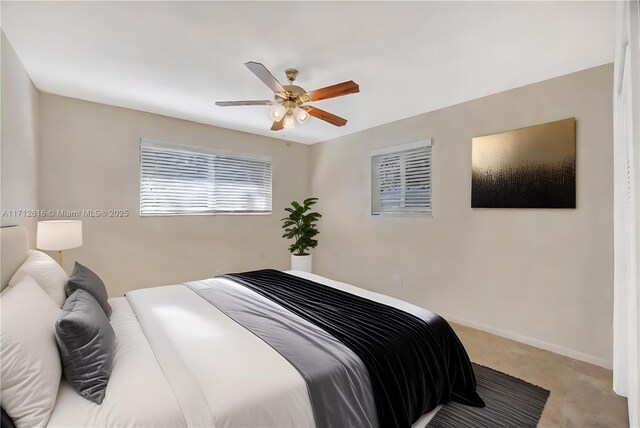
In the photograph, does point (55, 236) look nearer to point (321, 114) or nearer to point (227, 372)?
point (227, 372)

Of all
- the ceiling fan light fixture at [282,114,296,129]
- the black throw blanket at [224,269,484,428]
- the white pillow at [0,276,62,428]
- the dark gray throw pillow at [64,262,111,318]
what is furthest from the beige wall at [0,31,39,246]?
the black throw blanket at [224,269,484,428]

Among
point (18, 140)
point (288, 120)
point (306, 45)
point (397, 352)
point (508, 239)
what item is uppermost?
point (306, 45)

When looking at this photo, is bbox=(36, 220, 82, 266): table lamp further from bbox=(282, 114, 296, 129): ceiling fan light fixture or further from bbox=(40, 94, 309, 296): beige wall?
bbox=(282, 114, 296, 129): ceiling fan light fixture

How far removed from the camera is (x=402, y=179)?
399 centimetres

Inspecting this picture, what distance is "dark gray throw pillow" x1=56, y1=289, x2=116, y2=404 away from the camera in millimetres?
1141

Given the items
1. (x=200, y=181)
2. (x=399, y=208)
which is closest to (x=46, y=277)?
(x=200, y=181)

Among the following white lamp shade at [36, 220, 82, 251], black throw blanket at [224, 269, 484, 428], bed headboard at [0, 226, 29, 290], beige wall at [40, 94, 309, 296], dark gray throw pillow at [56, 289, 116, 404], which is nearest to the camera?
Result: dark gray throw pillow at [56, 289, 116, 404]

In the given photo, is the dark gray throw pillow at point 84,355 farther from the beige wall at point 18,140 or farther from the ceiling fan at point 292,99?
the ceiling fan at point 292,99

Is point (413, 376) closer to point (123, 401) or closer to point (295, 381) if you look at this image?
point (295, 381)

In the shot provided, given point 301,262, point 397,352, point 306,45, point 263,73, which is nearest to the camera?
point 397,352

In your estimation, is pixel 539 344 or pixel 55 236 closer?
pixel 55 236

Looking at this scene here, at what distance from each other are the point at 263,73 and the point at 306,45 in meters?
0.44

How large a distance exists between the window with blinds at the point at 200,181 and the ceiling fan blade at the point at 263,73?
91.6 inches

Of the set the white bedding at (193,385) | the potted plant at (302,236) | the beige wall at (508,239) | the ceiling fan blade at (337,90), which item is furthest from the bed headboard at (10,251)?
the beige wall at (508,239)
